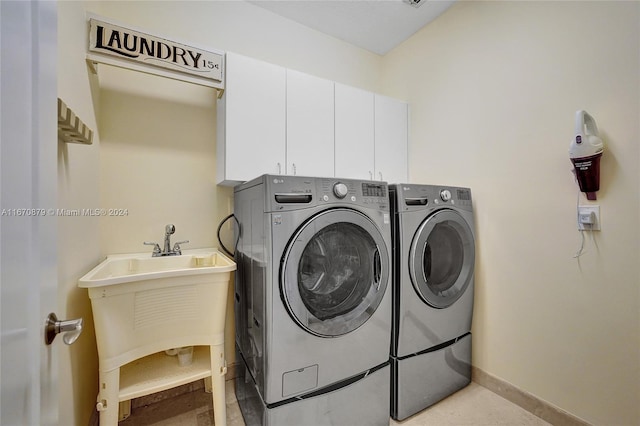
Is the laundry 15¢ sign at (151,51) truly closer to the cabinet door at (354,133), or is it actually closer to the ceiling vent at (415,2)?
the cabinet door at (354,133)

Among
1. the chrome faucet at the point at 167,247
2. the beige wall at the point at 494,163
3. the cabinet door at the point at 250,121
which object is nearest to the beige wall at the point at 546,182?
the beige wall at the point at 494,163

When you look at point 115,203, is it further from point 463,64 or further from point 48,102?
point 463,64

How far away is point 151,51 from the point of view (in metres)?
1.49

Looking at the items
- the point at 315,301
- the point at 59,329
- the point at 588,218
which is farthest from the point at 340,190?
the point at 588,218

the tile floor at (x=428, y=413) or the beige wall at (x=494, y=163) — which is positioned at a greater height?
the beige wall at (x=494, y=163)

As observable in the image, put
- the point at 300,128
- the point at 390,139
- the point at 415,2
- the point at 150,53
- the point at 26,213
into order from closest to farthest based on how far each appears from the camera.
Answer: the point at 26,213 → the point at 150,53 → the point at 300,128 → the point at 415,2 → the point at 390,139

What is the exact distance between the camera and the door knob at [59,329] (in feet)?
1.74

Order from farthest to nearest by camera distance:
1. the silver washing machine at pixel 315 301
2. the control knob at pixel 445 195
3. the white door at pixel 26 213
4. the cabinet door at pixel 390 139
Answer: the cabinet door at pixel 390 139 → the control knob at pixel 445 195 → the silver washing machine at pixel 315 301 → the white door at pixel 26 213

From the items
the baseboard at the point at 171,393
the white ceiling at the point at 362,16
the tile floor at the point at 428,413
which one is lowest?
the tile floor at the point at 428,413

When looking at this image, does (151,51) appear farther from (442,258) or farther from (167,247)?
(442,258)

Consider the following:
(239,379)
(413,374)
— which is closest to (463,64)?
(413,374)

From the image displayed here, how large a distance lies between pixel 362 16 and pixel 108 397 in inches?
113

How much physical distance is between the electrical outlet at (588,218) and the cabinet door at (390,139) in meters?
1.18

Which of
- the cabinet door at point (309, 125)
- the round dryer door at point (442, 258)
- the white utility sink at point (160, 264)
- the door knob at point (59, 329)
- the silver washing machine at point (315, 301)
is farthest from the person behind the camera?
the cabinet door at point (309, 125)
